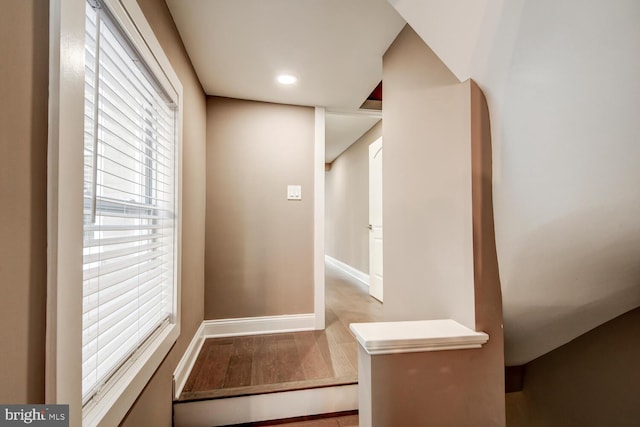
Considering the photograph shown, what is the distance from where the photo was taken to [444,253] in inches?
45.3

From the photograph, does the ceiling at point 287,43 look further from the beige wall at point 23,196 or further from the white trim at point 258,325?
the white trim at point 258,325

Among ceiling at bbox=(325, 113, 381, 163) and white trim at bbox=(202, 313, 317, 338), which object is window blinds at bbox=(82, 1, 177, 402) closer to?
white trim at bbox=(202, 313, 317, 338)

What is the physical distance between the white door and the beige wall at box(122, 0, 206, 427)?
2036 millimetres

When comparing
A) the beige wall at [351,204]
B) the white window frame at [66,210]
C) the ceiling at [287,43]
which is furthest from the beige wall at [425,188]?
the beige wall at [351,204]

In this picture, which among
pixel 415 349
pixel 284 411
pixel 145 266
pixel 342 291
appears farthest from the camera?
pixel 342 291

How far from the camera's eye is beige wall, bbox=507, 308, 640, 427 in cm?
150

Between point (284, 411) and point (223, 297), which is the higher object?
point (223, 297)

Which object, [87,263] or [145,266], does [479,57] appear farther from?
[145,266]

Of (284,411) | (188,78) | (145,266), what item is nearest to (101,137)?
(145,266)

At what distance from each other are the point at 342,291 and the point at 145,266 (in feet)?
9.44

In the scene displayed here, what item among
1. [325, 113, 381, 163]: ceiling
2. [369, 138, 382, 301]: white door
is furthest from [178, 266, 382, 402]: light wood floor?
[325, 113, 381, 163]: ceiling

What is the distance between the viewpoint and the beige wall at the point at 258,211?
2314 millimetres

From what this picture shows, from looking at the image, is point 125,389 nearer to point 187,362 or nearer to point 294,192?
point 187,362

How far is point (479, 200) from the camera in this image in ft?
3.26
